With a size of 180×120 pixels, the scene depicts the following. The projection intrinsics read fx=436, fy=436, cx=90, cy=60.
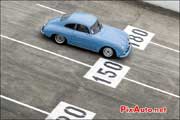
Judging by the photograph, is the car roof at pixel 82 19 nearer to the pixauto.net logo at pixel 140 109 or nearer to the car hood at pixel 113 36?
the car hood at pixel 113 36

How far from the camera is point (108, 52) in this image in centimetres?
2119

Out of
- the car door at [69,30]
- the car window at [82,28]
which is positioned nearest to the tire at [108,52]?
the car window at [82,28]

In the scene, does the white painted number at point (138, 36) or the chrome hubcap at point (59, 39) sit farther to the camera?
the white painted number at point (138, 36)

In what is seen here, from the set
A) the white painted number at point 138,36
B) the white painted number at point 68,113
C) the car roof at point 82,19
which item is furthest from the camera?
the white painted number at point 138,36

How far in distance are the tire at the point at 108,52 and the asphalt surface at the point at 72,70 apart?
1.14ft

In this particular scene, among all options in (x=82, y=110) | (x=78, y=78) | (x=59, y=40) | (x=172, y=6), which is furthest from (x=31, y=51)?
(x=172, y=6)

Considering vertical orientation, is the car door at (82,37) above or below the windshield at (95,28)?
below

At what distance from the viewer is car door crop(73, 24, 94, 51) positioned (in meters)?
21.1

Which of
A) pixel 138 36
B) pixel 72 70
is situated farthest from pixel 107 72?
pixel 138 36

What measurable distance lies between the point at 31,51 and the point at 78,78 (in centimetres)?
293

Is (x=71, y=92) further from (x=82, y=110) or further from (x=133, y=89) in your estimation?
(x=133, y=89)

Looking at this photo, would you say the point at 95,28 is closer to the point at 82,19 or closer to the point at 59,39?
the point at 82,19

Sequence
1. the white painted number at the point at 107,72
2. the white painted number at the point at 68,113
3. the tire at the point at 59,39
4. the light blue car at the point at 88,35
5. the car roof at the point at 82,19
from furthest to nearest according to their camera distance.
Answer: the tire at the point at 59,39 < the car roof at the point at 82,19 < the light blue car at the point at 88,35 < the white painted number at the point at 107,72 < the white painted number at the point at 68,113

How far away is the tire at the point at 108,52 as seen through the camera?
21.1 metres
